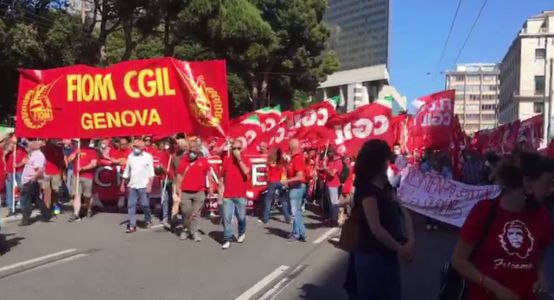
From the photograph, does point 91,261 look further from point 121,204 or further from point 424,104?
point 424,104

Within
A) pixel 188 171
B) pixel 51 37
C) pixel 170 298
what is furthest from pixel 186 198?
pixel 51 37

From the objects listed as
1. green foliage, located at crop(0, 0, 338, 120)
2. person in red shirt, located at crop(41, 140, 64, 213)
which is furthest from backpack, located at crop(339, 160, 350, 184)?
green foliage, located at crop(0, 0, 338, 120)

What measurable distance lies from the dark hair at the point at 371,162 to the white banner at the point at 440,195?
780cm

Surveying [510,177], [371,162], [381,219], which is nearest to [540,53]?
[371,162]

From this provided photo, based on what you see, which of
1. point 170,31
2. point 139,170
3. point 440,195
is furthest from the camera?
point 170,31

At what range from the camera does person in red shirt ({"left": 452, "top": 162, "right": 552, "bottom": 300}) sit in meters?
3.59

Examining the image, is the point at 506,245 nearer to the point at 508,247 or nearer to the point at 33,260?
the point at 508,247

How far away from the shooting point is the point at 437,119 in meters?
16.3

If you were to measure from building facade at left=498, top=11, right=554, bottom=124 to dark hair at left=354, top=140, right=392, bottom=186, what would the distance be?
325 ft

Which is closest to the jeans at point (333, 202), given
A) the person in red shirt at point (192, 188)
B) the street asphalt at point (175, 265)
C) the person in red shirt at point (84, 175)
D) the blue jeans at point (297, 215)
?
the street asphalt at point (175, 265)

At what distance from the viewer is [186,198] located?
1141 cm

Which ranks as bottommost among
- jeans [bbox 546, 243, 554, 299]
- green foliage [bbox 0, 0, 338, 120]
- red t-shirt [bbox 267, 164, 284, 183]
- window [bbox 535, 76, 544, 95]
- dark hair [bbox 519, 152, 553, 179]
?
jeans [bbox 546, 243, 554, 299]

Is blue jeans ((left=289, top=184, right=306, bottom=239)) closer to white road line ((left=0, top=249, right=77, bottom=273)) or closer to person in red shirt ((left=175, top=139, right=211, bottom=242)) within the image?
person in red shirt ((left=175, top=139, right=211, bottom=242))

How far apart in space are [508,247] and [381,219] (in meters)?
1.13
